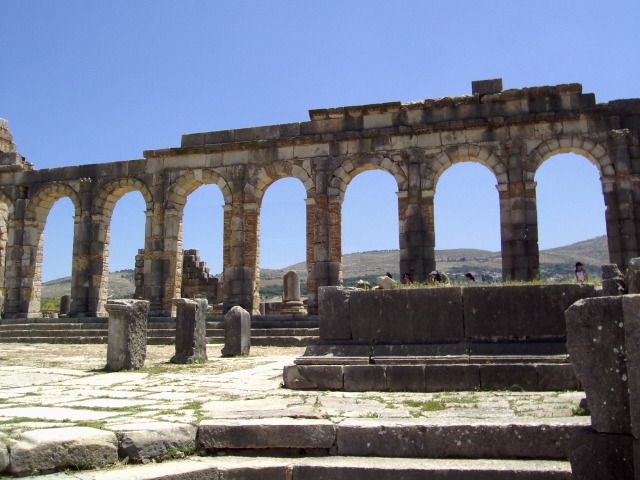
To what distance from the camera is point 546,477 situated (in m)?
3.75

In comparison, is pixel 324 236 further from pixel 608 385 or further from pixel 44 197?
pixel 608 385

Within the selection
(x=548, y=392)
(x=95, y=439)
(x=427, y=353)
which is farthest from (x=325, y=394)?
(x=95, y=439)

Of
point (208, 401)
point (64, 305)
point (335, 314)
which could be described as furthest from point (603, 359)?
point (64, 305)

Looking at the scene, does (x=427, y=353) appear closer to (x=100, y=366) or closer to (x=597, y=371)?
(x=597, y=371)

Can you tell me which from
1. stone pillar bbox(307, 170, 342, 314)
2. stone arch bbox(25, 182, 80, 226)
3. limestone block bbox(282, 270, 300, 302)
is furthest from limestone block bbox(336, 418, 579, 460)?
stone arch bbox(25, 182, 80, 226)

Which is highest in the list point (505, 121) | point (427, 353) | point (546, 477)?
point (505, 121)

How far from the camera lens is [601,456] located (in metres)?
3.43

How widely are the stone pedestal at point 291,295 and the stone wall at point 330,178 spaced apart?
Result: 307cm

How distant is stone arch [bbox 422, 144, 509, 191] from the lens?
56.2 ft

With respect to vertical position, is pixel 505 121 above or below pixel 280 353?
above

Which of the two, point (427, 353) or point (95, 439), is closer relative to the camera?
point (95, 439)

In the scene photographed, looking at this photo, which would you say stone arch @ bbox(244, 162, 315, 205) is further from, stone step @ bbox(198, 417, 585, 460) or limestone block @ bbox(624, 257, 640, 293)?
stone step @ bbox(198, 417, 585, 460)

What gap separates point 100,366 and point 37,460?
20.9 ft

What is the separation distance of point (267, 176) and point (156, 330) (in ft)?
19.6
